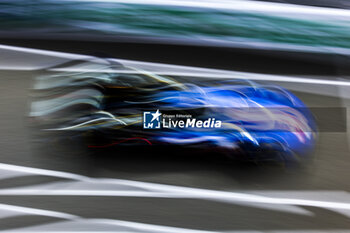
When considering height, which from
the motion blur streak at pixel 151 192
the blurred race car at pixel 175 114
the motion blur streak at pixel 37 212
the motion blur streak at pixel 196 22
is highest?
the motion blur streak at pixel 196 22

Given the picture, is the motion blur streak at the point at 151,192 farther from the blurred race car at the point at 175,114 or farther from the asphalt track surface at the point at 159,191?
the blurred race car at the point at 175,114

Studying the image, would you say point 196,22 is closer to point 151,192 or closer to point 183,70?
point 183,70

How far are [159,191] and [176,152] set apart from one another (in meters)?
0.25

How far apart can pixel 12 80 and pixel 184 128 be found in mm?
1427

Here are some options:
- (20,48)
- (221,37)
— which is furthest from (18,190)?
(221,37)

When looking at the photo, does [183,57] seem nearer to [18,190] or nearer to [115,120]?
[115,120]

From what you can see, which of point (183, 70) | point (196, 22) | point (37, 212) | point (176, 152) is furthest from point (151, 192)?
point (196, 22)

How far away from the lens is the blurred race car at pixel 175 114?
2.03 meters

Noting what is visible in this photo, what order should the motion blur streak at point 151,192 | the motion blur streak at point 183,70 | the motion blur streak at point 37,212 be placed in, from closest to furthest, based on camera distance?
the motion blur streak at point 37,212 → the motion blur streak at point 151,192 → the motion blur streak at point 183,70

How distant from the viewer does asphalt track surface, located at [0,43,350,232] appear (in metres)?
1.96

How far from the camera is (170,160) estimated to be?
→ 2166mm

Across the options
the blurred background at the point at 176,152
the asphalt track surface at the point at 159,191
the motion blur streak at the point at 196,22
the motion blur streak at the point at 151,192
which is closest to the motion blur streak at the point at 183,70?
the blurred background at the point at 176,152

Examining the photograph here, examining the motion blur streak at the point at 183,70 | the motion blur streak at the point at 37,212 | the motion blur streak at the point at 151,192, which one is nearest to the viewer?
the motion blur streak at the point at 37,212

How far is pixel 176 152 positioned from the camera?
2111 millimetres
